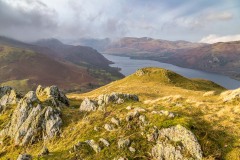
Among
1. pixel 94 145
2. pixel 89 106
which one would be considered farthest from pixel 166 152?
pixel 89 106

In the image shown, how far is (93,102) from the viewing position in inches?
1379

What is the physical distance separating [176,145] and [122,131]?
5.72 meters

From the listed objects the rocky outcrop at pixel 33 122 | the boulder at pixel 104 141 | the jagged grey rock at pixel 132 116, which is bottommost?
the rocky outcrop at pixel 33 122

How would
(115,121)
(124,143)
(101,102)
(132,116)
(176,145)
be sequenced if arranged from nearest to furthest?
(176,145) → (124,143) → (132,116) → (115,121) → (101,102)

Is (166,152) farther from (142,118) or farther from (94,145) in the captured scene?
(94,145)

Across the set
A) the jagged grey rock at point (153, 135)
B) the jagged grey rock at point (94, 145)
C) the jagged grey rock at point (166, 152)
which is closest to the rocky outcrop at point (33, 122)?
the jagged grey rock at point (94, 145)

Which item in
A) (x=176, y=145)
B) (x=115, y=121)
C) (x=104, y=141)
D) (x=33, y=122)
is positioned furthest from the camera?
(x=33, y=122)

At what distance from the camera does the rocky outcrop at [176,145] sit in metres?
20.4

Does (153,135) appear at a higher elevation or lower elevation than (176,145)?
higher

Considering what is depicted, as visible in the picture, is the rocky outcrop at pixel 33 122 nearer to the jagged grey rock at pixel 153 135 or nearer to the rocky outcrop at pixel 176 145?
the jagged grey rock at pixel 153 135

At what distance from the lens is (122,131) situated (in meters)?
24.6

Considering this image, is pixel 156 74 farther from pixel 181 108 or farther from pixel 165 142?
pixel 165 142

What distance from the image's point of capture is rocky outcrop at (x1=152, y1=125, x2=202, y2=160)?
66.9ft

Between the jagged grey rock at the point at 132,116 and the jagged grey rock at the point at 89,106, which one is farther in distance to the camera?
the jagged grey rock at the point at 89,106
